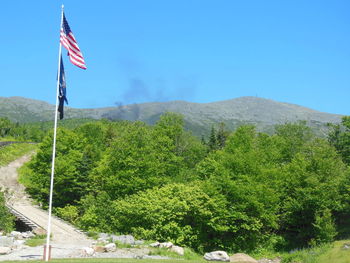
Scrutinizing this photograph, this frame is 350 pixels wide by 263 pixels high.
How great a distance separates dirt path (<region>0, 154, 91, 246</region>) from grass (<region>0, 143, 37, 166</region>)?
1.44 m

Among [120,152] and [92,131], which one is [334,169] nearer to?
[120,152]

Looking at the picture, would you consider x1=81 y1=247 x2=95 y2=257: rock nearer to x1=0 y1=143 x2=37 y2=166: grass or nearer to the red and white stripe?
the red and white stripe

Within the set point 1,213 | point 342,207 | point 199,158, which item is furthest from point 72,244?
point 199,158

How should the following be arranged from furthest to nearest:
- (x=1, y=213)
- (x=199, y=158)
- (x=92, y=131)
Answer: (x=92, y=131)
(x=199, y=158)
(x=1, y=213)

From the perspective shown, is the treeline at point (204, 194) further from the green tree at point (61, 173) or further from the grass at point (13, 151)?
the grass at point (13, 151)

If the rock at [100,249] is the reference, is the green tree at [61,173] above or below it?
above

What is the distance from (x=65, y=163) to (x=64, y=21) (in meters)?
38.1

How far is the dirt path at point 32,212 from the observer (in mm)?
32431

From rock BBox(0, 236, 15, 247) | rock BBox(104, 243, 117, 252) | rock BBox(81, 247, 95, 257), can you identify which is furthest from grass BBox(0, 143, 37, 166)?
rock BBox(81, 247, 95, 257)

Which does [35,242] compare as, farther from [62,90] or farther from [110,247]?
[62,90]

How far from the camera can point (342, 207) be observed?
47.9m

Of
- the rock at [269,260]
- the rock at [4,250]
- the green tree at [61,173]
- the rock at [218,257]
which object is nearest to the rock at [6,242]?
the rock at [4,250]

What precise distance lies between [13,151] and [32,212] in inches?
1805

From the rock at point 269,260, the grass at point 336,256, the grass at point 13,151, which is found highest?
the grass at point 13,151
